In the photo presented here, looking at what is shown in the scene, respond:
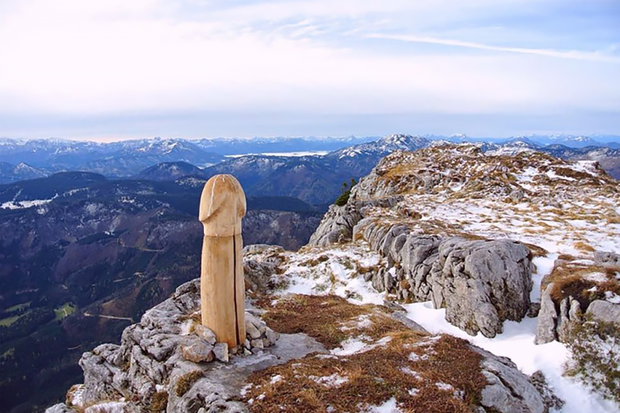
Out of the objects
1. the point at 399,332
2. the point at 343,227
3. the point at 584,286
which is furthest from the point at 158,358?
the point at 343,227

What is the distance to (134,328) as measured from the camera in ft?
59.2

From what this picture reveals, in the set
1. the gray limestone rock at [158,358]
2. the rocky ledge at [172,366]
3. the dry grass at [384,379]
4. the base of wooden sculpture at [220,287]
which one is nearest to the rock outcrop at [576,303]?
the dry grass at [384,379]

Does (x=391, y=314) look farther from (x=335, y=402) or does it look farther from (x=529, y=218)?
(x=529, y=218)

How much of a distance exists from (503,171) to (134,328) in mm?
64697

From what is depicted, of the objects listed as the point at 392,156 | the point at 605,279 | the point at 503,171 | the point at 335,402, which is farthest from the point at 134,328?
the point at 392,156

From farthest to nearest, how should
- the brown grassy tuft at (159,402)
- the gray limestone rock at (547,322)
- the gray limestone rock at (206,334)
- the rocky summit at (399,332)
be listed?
the gray limestone rock at (547,322) < the gray limestone rock at (206,334) < the brown grassy tuft at (159,402) < the rocky summit at (399,332)

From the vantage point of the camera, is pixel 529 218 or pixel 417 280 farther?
pixel 529 218

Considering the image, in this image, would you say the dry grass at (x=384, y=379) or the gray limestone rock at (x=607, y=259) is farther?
the gray limestone rock at (x=607, y=259)

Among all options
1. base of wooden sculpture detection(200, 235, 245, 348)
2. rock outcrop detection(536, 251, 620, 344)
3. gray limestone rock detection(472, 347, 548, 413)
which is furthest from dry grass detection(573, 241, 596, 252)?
base of wooden sculpture detection(200, 235, 245, 348)

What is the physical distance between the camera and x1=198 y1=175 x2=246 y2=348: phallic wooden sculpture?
1402cm

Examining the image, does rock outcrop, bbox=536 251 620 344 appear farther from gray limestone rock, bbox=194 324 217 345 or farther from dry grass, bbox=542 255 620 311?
gray limestone rock, bbox=194 324 217 345

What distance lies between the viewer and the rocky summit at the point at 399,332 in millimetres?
11562

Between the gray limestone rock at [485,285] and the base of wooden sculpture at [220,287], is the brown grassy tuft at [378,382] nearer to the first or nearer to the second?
the base of wooden sculpture at [220,287]

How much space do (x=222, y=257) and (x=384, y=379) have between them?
7454 millimetres
